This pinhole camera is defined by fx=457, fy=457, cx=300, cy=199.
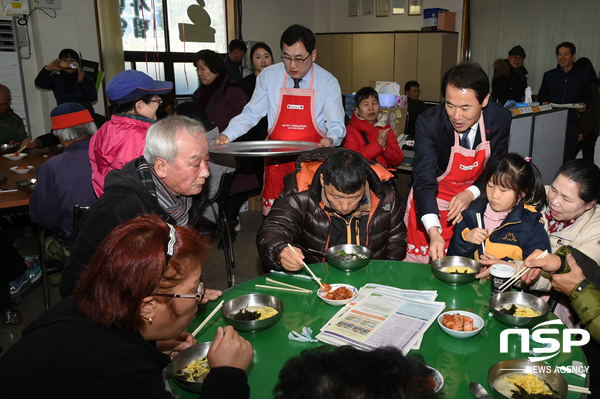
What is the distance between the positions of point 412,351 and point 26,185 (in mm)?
3207

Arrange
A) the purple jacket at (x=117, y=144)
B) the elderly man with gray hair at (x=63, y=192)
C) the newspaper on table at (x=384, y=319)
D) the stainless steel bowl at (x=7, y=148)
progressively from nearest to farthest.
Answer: the newspaper on table at (x=384, y=319) → the purple jacket at (x=117, y=144) → the elderly man with gray hair at (x=63, y=192) → the stainless steel bowl at (x=7, y=148)

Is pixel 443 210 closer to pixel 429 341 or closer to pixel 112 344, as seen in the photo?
pixel 429 341

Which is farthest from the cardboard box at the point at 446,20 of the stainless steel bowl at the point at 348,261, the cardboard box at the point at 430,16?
the stainless steel bowl at the point at 348,261

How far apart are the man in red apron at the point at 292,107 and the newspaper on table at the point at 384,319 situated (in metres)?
1.68

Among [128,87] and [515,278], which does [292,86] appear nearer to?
[128,87]

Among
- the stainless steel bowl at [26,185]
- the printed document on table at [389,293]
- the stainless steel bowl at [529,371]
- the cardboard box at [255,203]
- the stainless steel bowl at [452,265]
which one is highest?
the stainless steel bowl at [26,185]

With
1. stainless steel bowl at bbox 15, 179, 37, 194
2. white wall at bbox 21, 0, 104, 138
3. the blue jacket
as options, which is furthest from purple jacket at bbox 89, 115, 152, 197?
white wall at bbox 21, 0, 104, 138

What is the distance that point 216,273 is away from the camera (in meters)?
4.18

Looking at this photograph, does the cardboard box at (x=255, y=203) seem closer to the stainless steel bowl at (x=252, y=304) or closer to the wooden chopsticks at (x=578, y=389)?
the stainless steel bowl at (x=252, y=304)

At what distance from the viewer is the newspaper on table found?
1499mm

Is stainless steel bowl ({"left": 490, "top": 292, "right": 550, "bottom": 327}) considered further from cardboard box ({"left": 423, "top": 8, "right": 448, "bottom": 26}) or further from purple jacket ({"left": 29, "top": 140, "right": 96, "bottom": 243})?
cardboard box ({"left": 423, "top": 8, "right": 448, "bottom": 26})

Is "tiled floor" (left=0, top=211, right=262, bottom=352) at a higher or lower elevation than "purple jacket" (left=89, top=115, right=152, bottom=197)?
lower

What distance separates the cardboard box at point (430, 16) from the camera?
7.85m

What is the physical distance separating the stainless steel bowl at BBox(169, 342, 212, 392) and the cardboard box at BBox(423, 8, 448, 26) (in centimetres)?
775
